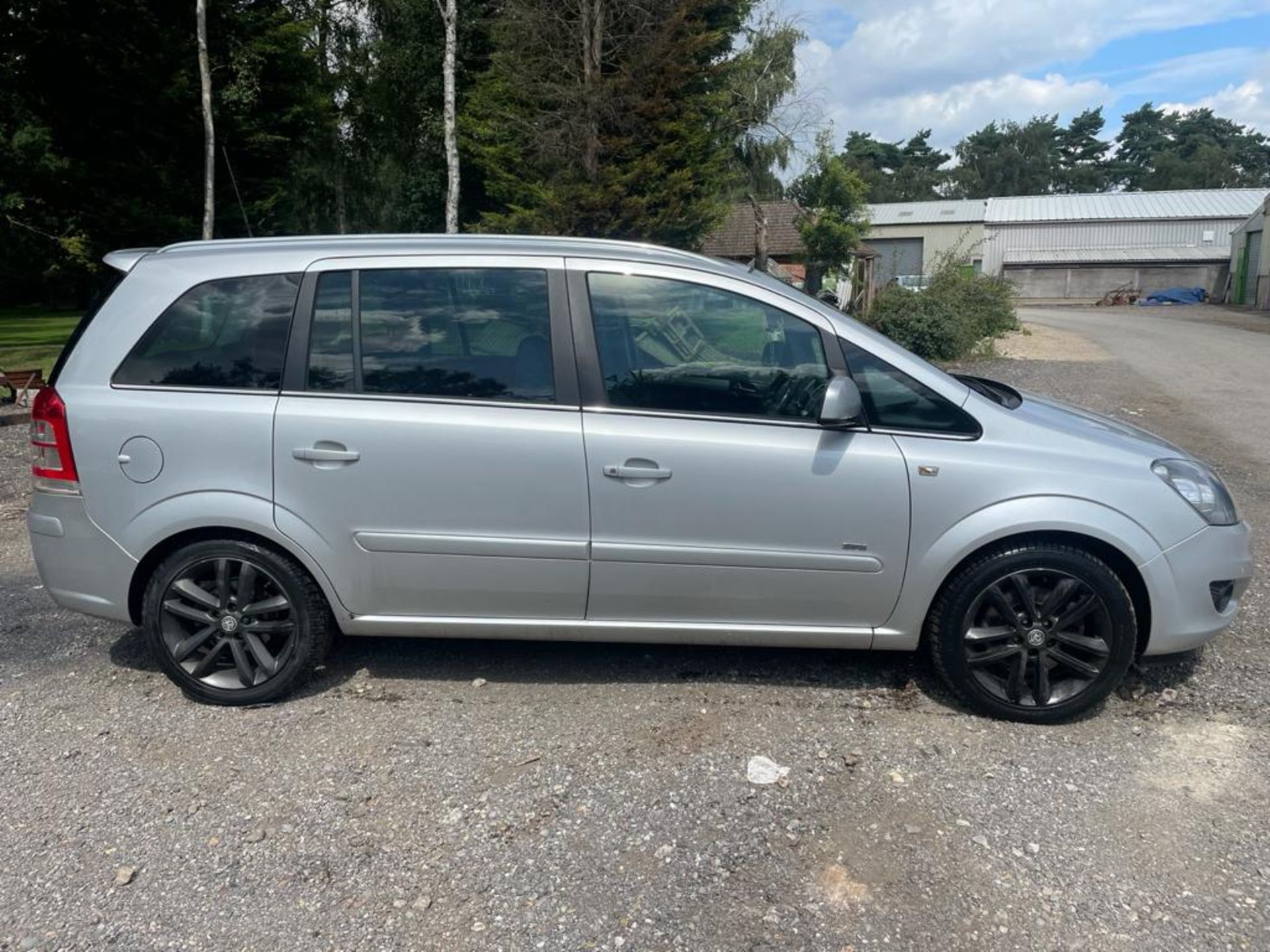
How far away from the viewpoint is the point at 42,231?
71.4ft

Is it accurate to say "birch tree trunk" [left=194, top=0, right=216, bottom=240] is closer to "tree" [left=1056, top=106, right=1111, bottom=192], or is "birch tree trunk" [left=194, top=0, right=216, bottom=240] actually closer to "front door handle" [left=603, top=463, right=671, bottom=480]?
"front door handle" [left=603, top=463, right=671, bottom=480]

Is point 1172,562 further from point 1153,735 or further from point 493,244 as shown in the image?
point 493,244

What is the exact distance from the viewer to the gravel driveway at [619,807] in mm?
2797

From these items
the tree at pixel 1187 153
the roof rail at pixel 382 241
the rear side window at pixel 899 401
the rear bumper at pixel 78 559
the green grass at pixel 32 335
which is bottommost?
the green grass at pixel 32 335

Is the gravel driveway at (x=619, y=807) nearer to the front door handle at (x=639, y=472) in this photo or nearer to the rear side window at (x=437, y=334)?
the front door handle at (x=639, y=472)

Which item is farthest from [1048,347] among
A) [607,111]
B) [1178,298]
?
[1178,298]

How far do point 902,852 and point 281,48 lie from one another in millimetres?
25943

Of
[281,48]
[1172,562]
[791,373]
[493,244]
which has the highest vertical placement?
[281,48]

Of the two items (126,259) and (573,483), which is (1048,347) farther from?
(126,259)

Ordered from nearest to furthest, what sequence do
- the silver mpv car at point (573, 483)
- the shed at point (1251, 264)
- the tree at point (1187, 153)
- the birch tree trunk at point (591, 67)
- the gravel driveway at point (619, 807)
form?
the gravel driveway at point (619, 807) → the silver mpv car at point (573, 483) → the birch tree trunk at point (591, 67) → the shed at point (1251, 264) → the tree at point (1187, 153)

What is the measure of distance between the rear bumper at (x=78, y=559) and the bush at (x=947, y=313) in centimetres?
1456

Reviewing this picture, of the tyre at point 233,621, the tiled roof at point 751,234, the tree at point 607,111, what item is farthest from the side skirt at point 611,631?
the tiled roof at point 751,234

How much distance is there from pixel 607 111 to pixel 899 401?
718 inches

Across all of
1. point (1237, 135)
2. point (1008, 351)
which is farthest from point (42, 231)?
point (1237, 135)
